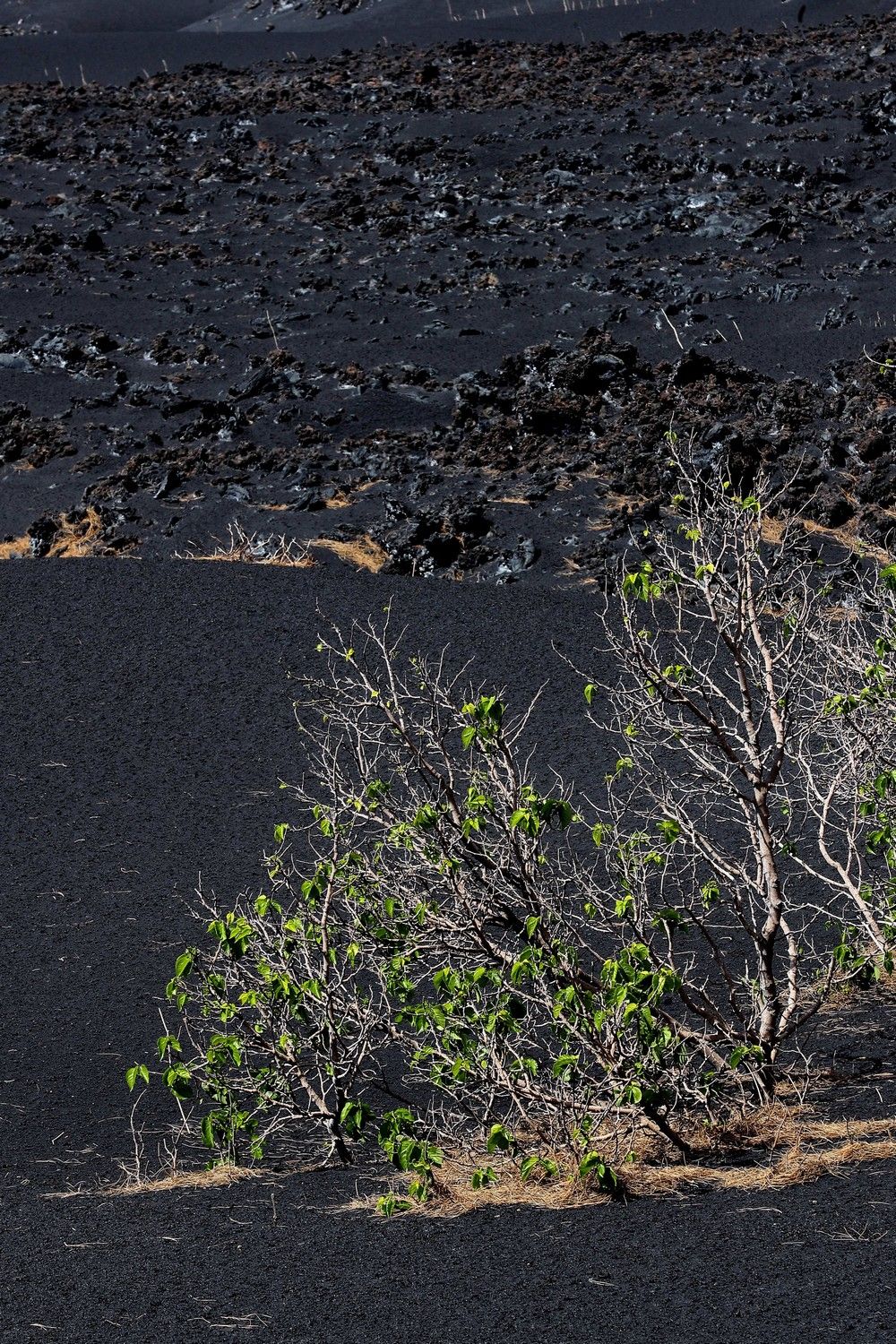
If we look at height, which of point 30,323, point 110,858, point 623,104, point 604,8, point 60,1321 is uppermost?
point 604,8

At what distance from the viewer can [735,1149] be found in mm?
4797

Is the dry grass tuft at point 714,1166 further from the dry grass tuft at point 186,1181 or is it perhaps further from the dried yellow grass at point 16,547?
the dried yellow grass at point 16,547

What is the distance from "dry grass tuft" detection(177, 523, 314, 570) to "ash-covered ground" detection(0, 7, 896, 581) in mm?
227

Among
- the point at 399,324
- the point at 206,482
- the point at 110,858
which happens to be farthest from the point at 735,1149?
the point at 399,324

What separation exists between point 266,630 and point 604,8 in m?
26.6

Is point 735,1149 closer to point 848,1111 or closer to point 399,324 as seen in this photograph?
point 848,1111

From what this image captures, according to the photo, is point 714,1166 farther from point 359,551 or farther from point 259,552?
point 259,552

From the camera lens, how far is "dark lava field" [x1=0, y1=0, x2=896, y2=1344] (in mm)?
4090

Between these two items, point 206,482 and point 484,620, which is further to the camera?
point 206,482

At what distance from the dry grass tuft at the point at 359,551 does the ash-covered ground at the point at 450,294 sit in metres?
0.05

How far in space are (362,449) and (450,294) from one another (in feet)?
18.5

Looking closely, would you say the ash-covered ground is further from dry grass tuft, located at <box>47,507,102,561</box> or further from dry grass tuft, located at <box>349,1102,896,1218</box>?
dry grass tuft, located at <box>349,1102,896,1218</box>

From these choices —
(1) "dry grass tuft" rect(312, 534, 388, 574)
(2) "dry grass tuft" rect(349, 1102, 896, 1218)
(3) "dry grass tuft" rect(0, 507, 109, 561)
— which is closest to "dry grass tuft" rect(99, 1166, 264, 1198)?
(2) "dry grass tuft" rect(349, 1102, 896, 1218)

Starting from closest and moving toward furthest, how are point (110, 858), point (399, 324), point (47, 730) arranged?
point (110, 858), point (47, 730), point (399, 324)
